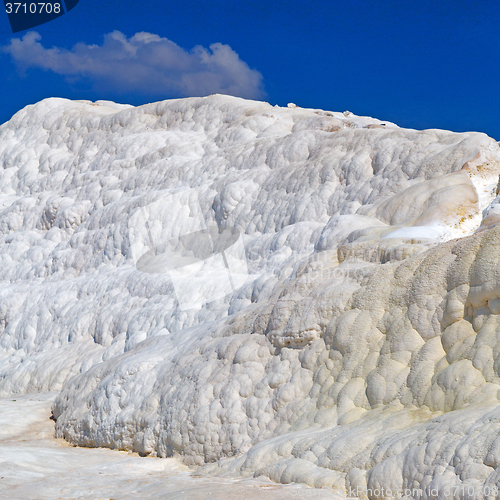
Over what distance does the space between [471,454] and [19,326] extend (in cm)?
1466

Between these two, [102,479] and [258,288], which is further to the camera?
[258,288]

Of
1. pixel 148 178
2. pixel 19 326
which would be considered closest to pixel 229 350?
pixel 19 326

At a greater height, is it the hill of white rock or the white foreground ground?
the hill of white rock

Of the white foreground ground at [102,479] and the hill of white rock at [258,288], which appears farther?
the hill of white rock at [258,288]

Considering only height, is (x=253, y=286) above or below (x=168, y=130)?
below

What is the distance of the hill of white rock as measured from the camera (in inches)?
218

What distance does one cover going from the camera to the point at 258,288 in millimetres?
11742

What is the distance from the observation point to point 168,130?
68.9 ft

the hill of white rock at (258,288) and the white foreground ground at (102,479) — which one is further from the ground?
the hill of white rock at (258,288)

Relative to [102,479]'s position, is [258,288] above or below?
above

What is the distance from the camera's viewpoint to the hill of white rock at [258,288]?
554 cm

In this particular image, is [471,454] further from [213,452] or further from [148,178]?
[148,178]

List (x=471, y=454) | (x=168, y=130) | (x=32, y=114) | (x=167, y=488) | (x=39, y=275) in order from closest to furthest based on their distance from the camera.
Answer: (x=471, y=454), (x=167, y=488), (x=39, y=275), (x=168, y=130), (x=32, y=114)

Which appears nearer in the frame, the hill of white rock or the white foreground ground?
the white foreground ground
